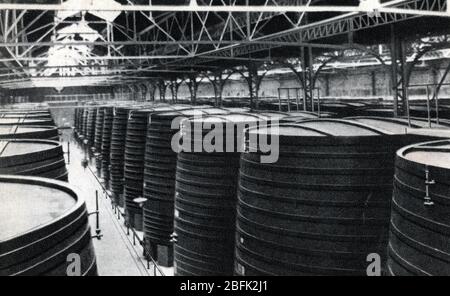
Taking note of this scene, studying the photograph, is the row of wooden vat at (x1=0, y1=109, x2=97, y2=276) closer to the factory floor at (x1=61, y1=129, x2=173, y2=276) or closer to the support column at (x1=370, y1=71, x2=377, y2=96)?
the factory floor at (x1=61, y1=129, x2=173, y2=276)

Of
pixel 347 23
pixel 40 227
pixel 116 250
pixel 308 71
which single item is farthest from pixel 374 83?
pixel 40 227

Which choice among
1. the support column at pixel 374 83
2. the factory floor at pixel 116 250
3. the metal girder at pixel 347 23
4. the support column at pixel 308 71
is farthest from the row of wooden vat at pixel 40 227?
the support column at pixel 374 83

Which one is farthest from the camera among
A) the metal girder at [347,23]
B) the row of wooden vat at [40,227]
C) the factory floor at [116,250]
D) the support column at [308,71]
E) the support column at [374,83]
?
the support column at [374,83]

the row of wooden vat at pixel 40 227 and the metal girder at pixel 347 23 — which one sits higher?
the metal girder at pixel 347 23

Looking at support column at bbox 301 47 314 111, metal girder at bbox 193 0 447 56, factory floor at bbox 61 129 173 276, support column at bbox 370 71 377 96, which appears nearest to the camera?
metal girder at bbox 193 0 447 56

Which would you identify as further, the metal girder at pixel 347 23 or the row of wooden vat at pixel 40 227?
the metal girder at pixel 347 23

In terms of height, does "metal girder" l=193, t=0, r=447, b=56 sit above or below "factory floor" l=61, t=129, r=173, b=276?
above


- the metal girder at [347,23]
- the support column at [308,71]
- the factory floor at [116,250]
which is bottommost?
the factory floor at [116,250]

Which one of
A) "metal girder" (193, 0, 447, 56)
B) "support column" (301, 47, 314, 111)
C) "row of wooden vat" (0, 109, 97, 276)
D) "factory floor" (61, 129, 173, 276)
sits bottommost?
"factory floor" (61, 129, 173, 276)

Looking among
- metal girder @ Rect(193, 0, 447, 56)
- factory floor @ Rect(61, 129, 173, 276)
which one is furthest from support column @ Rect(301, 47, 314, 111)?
factory floor @ Rect(61, 129, 173, 276)

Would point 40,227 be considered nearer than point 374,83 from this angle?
Yes

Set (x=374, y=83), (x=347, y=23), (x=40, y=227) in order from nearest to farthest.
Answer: (x=40, y=227)
(x=347, y=23)
(x=374, y=83)

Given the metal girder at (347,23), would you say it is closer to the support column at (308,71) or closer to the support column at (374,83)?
the support column at (308,71)

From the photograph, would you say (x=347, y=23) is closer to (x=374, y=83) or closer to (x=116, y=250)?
(x=116, y=250)
